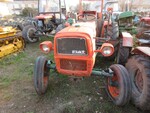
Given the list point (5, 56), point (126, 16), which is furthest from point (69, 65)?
point (126, 16)

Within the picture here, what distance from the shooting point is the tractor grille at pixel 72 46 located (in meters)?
3.23

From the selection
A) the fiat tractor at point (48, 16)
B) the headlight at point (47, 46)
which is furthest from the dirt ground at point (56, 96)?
the fiat tractor at point (48, 16)

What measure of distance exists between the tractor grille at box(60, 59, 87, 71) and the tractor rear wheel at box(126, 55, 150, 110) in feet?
3.41

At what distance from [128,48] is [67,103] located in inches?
84.9

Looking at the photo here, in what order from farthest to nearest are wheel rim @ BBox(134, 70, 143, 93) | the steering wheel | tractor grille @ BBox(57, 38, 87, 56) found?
1. the steering wheel
2. wheel rim @ BBox(134, 70, 143, 93)
3. tractor grille @ BBox(57, 38, 87, 56)

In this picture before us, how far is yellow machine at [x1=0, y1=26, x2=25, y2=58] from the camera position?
20.0ft

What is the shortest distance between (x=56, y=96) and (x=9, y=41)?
3820 millimetres

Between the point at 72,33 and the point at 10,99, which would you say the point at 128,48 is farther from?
the point at 10,99

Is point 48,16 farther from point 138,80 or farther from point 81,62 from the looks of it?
point 138,80

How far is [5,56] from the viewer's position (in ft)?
20.6

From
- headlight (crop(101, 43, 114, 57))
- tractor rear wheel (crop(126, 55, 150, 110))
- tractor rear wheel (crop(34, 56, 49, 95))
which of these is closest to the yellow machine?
tractor rear wheel (crop(34, 56, 49, 95))

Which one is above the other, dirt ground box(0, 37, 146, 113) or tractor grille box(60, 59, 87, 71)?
tractor grille box(60, 59, 87, 71)

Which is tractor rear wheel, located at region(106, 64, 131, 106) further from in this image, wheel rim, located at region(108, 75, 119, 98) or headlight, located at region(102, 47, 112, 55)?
headlight, located at region(102, 47, 112, 55)

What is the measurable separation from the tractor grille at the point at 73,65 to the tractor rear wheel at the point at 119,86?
2.14 ft
